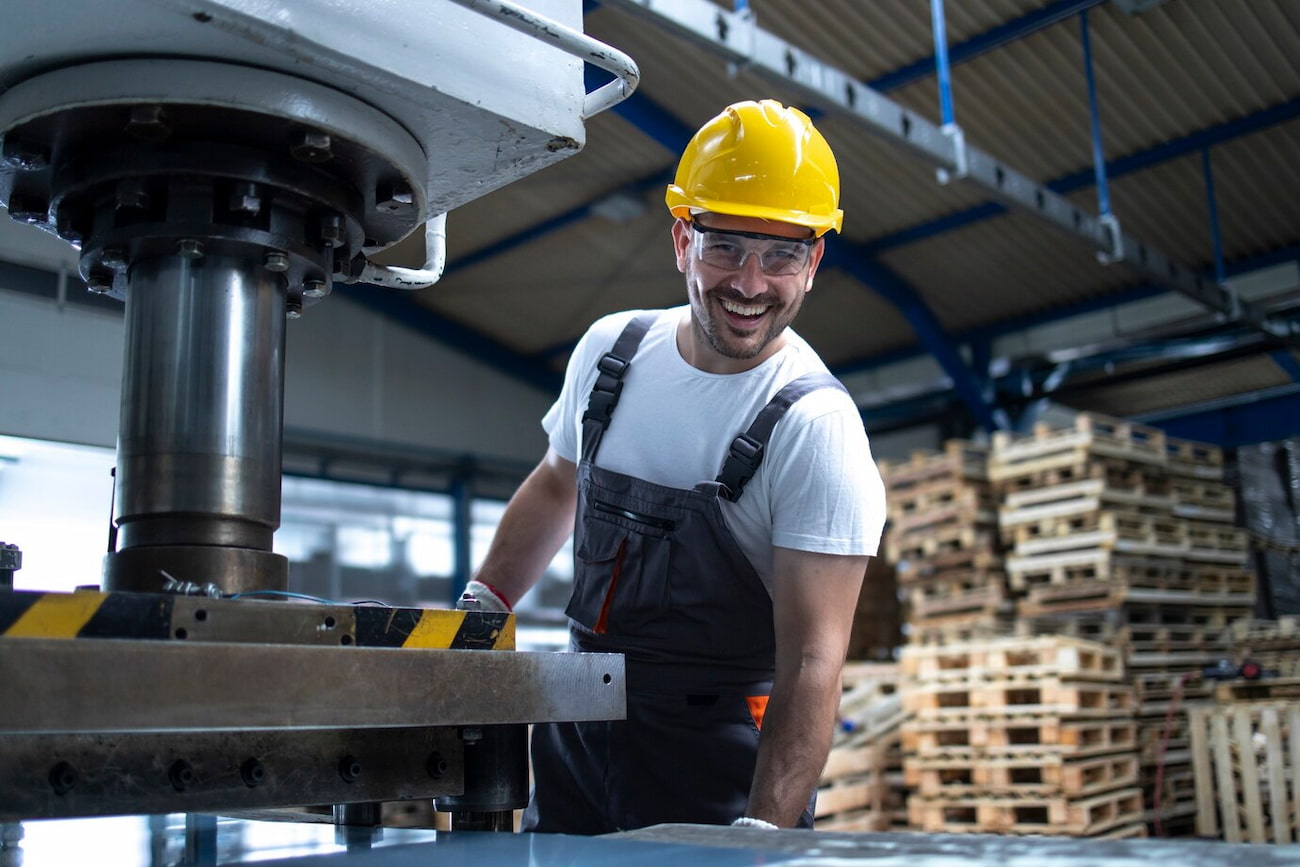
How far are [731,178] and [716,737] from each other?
3.75ft

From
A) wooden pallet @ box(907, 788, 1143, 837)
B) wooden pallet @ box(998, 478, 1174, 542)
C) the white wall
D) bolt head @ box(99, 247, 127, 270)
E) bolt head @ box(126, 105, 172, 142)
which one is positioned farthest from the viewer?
the white wall

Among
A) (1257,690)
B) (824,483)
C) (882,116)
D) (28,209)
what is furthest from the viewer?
(1257,690)

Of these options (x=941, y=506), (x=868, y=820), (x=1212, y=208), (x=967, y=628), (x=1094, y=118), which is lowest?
(x=868, y=820)

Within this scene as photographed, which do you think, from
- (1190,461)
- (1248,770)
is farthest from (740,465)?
(1190,461)

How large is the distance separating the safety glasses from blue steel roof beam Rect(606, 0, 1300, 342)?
10.5 feet

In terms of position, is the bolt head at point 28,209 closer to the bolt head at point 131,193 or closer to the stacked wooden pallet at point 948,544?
the bolt head at point 131,193

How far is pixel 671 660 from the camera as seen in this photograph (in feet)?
7.93

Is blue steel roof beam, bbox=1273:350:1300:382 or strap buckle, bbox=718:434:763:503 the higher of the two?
blue steel roof beam, bbox=1273:350:1300:382

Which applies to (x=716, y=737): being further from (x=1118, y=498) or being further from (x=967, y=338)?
(x=967, y=338)

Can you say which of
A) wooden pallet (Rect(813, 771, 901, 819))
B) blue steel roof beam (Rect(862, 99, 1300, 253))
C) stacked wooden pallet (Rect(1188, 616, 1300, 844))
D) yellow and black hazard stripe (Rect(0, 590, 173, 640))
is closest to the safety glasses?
yellow and black hazard stripe (Rect(0, 590, 173, 640))

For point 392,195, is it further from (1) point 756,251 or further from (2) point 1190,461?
(2) point 1190,461

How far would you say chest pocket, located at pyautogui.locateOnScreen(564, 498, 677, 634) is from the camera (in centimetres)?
243

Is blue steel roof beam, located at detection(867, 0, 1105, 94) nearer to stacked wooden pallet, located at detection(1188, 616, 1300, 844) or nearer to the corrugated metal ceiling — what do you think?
the corrugated metal ceiling

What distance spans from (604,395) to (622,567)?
0.39 m
